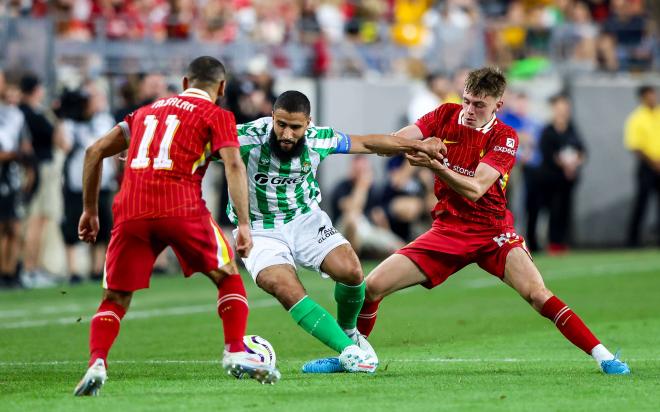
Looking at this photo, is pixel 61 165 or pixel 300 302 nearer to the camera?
pixel 300 302

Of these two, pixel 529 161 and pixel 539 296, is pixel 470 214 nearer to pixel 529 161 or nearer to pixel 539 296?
pixel 539 296

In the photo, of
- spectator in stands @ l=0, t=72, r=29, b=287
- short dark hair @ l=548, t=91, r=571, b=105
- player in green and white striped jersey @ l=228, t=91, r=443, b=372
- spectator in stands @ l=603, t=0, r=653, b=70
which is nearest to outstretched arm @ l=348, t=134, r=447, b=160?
player in green and white striped jersey @ l=228, t=91, r=443, b=372

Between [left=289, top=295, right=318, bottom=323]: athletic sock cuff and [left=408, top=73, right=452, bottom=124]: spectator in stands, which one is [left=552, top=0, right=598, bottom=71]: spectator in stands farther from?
[left=289, top=295, right=318, bottom=323]: athletic sock cuff

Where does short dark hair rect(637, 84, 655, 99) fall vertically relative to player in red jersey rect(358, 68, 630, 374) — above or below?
below

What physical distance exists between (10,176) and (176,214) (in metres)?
8.85

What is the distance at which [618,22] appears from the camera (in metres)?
25.1

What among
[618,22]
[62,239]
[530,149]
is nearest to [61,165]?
[62,239]

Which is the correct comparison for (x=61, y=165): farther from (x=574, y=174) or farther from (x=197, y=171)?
(x=197, y=171)

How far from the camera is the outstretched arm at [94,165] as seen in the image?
336 inches

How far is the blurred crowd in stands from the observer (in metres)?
20.2

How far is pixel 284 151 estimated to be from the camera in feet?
30.9

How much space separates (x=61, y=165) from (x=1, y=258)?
1718 mm

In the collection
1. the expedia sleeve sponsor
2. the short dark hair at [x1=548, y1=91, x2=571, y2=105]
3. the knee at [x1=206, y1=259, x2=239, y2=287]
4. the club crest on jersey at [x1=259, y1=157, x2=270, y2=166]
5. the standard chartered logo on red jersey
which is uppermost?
the expedia sleeve sponsor

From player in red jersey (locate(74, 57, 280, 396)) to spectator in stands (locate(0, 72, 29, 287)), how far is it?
8406 millimetres
